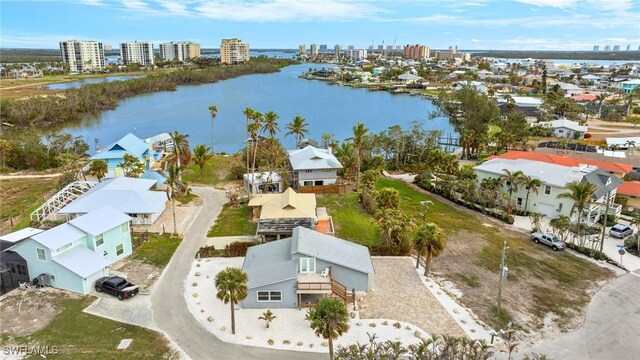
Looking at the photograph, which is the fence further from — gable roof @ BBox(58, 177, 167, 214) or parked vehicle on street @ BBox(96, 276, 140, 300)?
parked vehicle on street @ BBox(96, 276, 140, 300)

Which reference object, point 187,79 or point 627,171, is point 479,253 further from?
point 187,79

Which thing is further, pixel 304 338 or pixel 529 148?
pixel 529 148

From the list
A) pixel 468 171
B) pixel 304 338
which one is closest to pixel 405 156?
pixel 468 171

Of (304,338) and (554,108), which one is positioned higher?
(554,108)

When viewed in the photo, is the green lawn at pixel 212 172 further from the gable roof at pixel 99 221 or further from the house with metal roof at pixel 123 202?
the gable roof at pixel 99 221

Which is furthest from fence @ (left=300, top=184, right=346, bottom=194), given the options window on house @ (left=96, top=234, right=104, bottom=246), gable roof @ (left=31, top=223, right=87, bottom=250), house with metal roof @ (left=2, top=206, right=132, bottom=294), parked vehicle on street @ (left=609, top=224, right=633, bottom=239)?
parked vehicle on street @ (left=609, top=224, right=633, bottom=239)

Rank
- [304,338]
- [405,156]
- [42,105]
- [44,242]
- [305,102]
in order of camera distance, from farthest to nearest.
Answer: [305,102], [42,105], [405,156], [44,242], [304,338]
